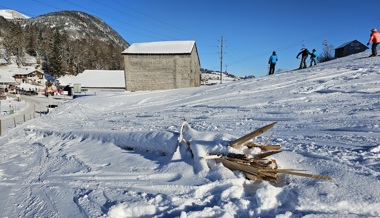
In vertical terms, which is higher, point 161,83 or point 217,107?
point 161,83

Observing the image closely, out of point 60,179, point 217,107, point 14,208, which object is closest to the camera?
point 14,208

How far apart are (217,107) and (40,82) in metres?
79.6

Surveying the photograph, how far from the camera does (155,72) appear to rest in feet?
93.6

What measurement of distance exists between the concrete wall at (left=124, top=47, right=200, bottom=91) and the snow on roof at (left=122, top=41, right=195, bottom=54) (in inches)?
23.4

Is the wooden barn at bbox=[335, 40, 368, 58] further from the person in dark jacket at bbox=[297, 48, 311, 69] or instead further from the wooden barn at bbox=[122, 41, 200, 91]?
the wooden barn at bbox=[122, 41, 200, 91]

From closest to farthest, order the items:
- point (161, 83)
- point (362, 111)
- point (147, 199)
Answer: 1. point (147, 199)
2. point (362, 111)
3. point (161, 83)

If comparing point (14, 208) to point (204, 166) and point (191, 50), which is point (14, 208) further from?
point (191, 50)

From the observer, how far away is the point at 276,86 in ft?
39.7

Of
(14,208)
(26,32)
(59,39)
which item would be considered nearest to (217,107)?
(14,208)

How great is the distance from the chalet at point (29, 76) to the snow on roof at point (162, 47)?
57235 millimetres

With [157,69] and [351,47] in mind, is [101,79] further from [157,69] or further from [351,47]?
[351,47]

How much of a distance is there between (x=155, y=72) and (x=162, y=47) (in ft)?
12.6

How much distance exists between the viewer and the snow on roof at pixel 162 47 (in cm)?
2883

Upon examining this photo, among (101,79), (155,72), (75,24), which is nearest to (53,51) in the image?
(101,79)
